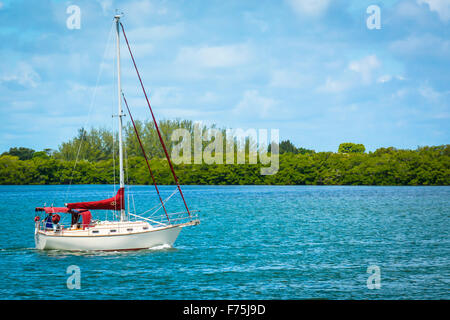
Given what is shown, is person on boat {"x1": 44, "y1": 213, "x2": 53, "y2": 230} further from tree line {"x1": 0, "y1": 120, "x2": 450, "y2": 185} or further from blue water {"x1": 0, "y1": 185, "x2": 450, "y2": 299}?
tree line {"x1": 0, "y1": 120, "x2": 450, "y2": 185}

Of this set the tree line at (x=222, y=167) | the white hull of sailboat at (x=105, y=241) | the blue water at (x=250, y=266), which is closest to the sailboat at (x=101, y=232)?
the white hull of sailboat at (x=105, y=241)

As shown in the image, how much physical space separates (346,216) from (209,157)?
108m

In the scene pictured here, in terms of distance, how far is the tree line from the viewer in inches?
6353

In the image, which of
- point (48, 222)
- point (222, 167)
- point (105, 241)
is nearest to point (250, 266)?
point (105, 241)

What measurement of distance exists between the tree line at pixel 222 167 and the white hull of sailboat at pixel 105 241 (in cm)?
13171

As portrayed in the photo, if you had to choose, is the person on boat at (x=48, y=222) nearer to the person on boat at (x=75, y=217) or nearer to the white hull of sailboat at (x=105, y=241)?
the white hull of sailboat at (x=105, y=241)

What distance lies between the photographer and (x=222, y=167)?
174m

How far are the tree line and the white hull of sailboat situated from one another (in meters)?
132

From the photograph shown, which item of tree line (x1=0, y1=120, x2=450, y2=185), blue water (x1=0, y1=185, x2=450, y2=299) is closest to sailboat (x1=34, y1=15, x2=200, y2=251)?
blue water (x1=0, y1=185, x2=450, y2=299)

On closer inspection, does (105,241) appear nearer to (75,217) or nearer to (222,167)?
(75,217)

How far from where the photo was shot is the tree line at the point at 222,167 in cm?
16138

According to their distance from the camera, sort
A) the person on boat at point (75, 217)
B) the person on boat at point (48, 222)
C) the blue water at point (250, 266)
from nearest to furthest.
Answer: the blue water at point (250, 266), the person on boat at point (75, 217), the person on boat at point (48, 222)
